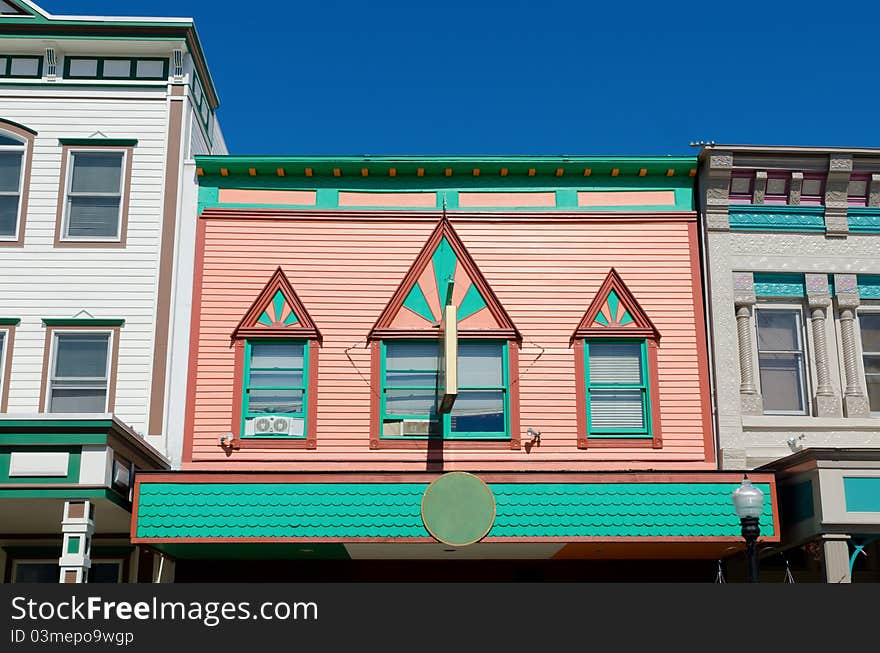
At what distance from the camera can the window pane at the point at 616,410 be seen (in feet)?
61.8

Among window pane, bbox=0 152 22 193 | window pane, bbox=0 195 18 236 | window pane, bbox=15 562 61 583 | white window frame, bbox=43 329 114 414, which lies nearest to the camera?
white window frame, bbox=43 329 114 414

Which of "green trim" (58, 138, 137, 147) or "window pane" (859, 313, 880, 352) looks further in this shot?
"green trim" (58, 138, 137, 147)

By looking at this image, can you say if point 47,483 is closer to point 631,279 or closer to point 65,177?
point 65,177

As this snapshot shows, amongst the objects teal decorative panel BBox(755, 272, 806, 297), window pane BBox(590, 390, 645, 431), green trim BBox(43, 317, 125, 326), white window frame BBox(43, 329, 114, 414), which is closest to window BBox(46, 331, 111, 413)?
white window frame BBox(43, 329, 114, 414)

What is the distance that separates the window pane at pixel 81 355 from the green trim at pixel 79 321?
Result: 0.20m

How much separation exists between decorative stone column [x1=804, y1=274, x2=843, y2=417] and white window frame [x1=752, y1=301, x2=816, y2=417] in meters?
0.10

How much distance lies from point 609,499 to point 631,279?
446 centimetres

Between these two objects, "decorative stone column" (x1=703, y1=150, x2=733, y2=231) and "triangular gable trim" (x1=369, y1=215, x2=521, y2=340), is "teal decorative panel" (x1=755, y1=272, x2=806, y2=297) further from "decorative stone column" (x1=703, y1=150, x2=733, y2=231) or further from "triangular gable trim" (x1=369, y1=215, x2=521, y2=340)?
"triangular gable trim" (x1=369, y1=215, x2=521, y2=340)

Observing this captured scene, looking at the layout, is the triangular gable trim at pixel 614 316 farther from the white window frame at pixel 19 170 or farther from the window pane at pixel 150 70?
the white window frame at pixel 19 170

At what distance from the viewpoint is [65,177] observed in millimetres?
19656

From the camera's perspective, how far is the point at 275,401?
18812 millimetres

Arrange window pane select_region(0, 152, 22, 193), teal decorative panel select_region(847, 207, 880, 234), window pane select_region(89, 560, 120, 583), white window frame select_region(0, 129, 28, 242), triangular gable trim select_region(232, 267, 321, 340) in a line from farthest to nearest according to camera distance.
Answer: teal decorative panel select_region(847, 207, 880, 234) < window pane select_region(0, 152, 22, 193) < white window frame select_region(0, 129, 28, 242) < window pane select_region(89, 560, 120, 583) < triangular gable trim select_region(232, 267, 321, 340)

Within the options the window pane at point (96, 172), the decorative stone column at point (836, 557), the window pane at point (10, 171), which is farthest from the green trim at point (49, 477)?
the decorative stone column at point (836, 557)

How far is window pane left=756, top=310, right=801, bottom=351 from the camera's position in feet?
64.1
